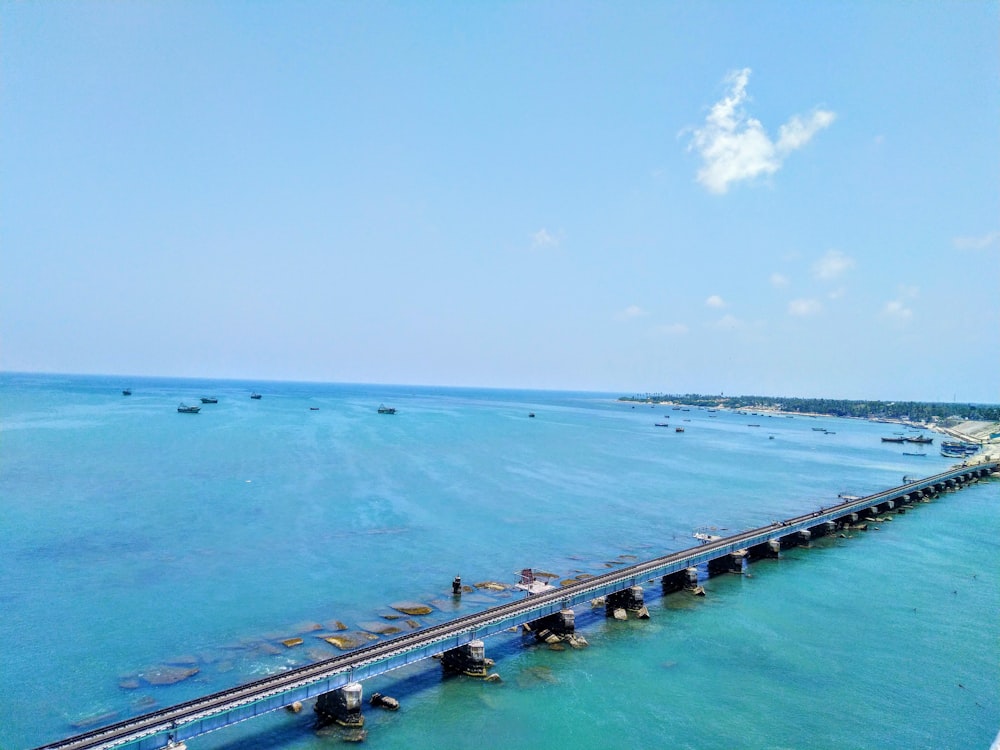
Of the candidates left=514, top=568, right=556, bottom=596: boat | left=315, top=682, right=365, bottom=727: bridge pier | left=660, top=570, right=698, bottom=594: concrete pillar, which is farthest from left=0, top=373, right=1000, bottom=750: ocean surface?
left=514, top=568, right=556, bottom=596: boat

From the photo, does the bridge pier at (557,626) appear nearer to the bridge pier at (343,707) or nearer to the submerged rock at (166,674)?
the bridge pier at (343,707)

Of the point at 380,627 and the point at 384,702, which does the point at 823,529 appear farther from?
the point at 384,702

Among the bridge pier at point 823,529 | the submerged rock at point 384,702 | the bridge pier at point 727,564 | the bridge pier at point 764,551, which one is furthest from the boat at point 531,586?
the bridge pier at point 823,529

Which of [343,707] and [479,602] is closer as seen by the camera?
[343,707]

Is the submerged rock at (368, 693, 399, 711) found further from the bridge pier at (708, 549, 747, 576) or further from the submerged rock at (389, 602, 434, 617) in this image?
the bridge pier at (708, 549, 747, 576)

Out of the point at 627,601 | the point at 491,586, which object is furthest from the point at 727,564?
the point at 491,586
